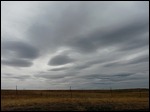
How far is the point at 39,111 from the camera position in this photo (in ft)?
81.2

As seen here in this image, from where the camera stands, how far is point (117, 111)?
25.8 meters

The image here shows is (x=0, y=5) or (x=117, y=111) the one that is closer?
(x=0, y=5)

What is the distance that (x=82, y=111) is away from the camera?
83.1ft

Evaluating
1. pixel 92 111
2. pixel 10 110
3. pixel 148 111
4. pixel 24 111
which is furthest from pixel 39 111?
pixel 148 111

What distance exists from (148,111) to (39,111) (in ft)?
38.2

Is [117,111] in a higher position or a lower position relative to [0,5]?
lower

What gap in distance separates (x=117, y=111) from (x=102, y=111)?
1.63 metres

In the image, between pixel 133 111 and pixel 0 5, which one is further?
pixel 133 111

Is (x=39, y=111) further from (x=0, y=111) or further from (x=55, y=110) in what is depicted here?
(x=0, y=111)

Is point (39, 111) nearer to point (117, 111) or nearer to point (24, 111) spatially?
point (24, 111)

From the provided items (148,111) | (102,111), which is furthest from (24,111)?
(148,111)

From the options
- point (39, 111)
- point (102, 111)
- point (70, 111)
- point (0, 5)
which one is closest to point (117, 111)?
point (102, 111)

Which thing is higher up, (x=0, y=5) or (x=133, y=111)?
(x=0, y=5)

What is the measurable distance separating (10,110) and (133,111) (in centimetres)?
1309
